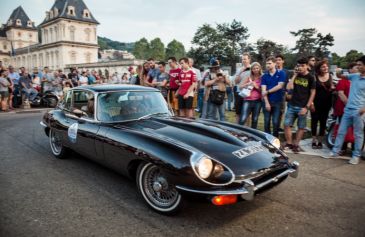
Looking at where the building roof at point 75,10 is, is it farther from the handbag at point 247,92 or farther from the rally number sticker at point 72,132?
the rally number sticker at point 72,132

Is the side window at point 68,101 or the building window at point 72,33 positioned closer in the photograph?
the side window at point 68,101

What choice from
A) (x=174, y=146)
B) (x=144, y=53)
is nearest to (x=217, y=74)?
(x=174, y=146)

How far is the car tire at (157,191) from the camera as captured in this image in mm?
3066

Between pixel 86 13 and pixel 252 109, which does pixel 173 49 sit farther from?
pixel 252 109

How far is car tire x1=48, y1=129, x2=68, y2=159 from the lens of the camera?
515 centimetres

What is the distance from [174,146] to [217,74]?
4.11 meters

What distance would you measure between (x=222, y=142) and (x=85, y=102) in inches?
102

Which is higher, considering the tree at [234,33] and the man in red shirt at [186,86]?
the tree at [234,33]

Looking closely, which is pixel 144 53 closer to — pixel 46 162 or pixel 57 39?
pixel 57 39

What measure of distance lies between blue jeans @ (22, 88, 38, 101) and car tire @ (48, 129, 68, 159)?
9.97 metres

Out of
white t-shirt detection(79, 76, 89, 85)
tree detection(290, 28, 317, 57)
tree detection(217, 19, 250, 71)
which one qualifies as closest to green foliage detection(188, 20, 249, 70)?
tree detection(217, 19, 250, 71)

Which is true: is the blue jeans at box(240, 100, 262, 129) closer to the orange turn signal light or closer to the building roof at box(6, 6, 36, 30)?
the orange turn signal light

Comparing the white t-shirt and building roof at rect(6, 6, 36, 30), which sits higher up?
building roof at rect(6, 6, 36, 30)

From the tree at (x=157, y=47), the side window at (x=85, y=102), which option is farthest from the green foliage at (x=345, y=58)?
the side window at (x=85, y=102)
